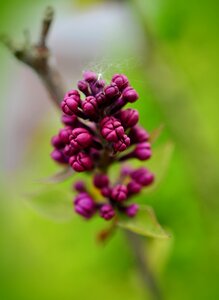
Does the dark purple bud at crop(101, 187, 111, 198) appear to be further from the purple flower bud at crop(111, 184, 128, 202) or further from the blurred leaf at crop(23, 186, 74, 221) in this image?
the blurred leaf at crop(23, 186, 74, 221)

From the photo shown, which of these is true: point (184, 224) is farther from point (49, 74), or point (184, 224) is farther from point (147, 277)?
point (49, 74)

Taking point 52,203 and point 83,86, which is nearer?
point 83,86

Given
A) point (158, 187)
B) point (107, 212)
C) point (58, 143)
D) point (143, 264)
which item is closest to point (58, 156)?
point (58, 143)

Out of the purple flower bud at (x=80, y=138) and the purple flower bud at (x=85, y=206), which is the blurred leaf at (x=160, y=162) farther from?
the purple flower bud at (x=80, y=138)

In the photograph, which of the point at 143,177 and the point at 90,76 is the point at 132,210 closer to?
the point at 143,177

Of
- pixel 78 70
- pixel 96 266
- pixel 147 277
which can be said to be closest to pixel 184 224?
pixel 96 266

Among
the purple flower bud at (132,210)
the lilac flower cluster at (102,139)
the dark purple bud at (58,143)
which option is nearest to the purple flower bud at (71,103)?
the lilac flower cluster at (102,139)
